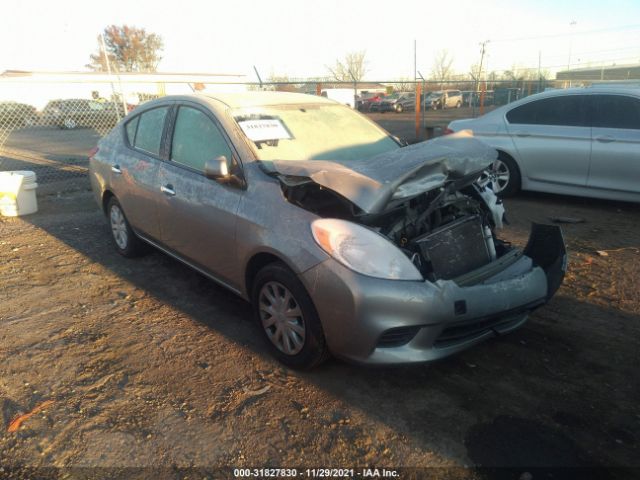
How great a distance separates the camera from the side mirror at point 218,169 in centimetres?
321

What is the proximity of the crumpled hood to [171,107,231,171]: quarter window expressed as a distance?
0.59 meters

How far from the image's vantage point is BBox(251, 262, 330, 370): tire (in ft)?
9.18

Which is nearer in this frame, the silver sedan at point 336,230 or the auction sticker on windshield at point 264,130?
the silver sedan at point 336,230

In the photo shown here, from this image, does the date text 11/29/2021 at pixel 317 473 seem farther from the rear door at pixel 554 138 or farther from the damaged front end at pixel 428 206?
the rear door at pixel 554 138

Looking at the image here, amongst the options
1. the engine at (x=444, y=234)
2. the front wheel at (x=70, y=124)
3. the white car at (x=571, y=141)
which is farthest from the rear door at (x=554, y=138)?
the front wheel at (x=70, y=124)

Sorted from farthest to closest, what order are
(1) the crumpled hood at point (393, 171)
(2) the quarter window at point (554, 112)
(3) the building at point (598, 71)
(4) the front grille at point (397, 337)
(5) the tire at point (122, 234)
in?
1. (3) the building at point (598, 71)
2. (2) the quarter window at point (554, 112)
3. (5) the tire at point (122, 234)
4. (1) the crumpled hood at point (393, 171)
5. (4) the front grille at point (397, 337)

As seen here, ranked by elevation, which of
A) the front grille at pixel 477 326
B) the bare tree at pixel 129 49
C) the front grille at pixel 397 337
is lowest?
the front grille at pixel 477 326

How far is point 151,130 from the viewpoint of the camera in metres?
4.41

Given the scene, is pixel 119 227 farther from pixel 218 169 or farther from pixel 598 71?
pixel 598 71

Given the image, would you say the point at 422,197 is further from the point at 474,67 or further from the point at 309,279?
the point at 474,67

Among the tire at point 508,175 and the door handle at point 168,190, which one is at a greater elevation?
the door handle at point 168,190

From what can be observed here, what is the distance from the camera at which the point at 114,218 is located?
5133 millimetres

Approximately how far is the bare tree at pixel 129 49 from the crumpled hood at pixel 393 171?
66538mm

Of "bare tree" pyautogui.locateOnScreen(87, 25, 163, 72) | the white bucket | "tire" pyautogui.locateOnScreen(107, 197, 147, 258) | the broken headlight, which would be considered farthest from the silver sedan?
"bare tree" pyautogui.locateOnScreen(87, 25, 163, 72)
